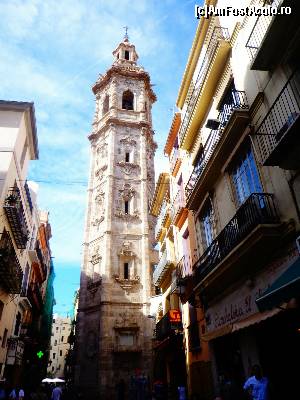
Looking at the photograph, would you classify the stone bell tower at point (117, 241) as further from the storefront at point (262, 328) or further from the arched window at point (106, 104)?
the storefront at point (262, 328)

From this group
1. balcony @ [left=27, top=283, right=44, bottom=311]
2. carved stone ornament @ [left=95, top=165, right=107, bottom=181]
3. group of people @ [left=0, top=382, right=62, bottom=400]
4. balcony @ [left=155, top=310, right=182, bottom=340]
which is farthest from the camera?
carved stone ornament @ [left=95, top=165, right=107, bottom=181]

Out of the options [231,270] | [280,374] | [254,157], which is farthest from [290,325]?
[254,157]

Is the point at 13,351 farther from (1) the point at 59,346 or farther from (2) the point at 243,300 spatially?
(1) the point at 59,346

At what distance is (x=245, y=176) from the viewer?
862 cm

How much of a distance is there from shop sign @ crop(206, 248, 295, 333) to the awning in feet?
3.24

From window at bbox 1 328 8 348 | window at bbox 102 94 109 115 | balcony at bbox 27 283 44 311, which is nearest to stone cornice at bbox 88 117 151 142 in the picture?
window at bbox 102 94 109 115

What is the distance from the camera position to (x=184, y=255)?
1405 cm

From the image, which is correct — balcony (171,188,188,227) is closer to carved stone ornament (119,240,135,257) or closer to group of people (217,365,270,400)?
group of people (217,365,270,400)

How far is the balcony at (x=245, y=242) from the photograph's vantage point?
6711 mm

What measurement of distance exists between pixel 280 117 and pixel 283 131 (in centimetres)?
50

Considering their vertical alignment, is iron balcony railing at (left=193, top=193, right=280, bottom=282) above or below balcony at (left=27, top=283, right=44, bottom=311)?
below

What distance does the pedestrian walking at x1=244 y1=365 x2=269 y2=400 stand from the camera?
20.0 ft

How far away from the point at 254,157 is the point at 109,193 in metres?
20.8

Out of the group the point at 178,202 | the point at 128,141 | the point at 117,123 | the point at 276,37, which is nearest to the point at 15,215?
the point at 178,202
